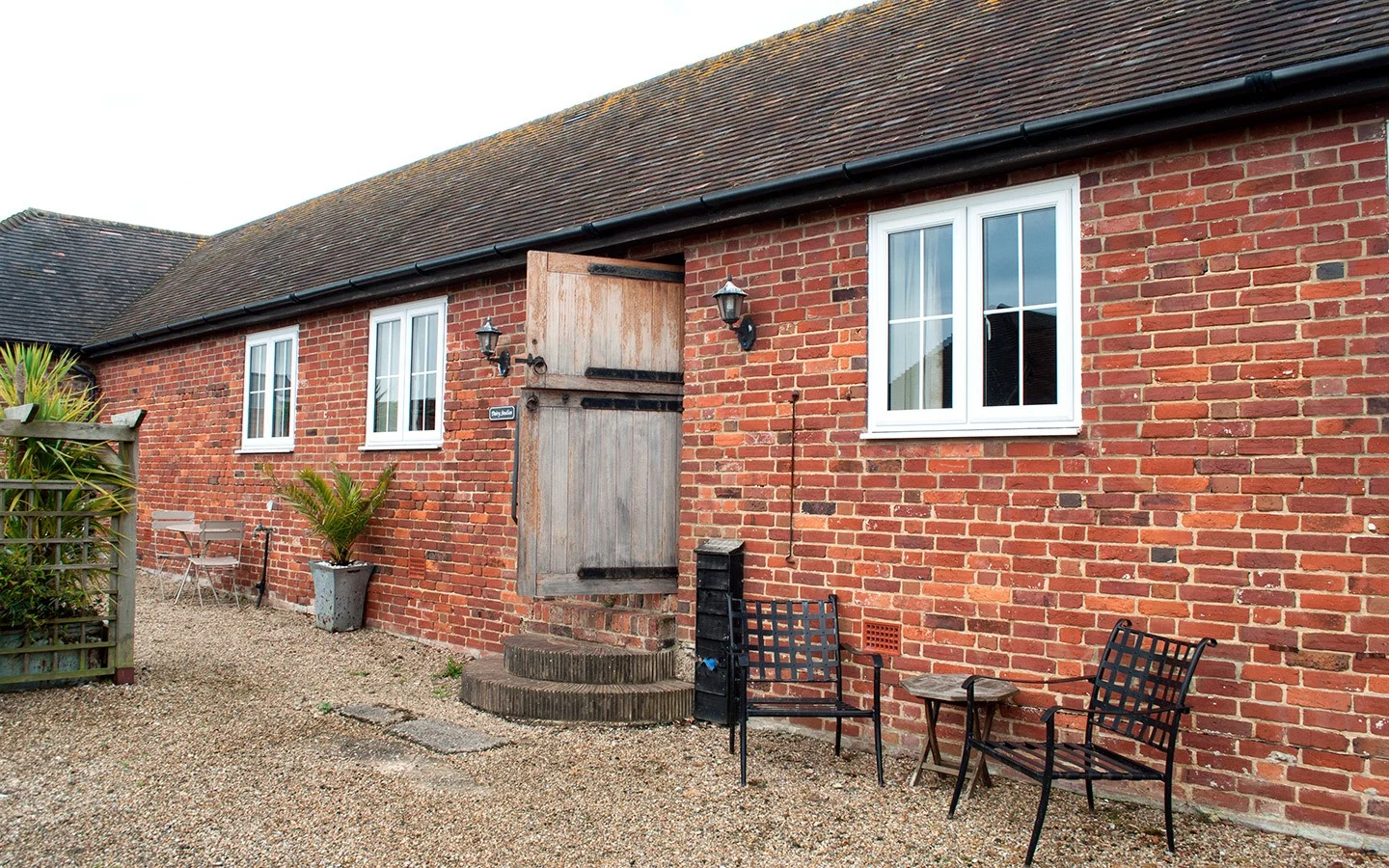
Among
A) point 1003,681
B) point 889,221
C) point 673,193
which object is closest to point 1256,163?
point 889,221

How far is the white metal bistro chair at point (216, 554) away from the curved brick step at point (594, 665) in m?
5.90

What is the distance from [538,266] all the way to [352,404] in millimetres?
4521

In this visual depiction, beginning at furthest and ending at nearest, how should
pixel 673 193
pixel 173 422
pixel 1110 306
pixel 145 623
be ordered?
pixel 173 422, pixel 145 623, pixel 673 193, pixel 1110 306

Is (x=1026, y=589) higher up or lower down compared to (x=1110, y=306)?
lower down

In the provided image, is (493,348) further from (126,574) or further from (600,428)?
(126,574)

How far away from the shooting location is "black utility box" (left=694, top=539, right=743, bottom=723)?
6621 mm

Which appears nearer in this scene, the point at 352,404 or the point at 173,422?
the point at 352,404

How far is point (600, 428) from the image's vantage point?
719 cm

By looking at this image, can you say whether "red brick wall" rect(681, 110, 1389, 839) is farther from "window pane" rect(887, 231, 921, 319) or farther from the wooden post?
the wooden post

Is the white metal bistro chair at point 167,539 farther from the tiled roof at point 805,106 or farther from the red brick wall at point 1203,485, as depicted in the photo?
the red brick wall at point 1203,485

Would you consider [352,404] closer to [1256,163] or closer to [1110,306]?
[1110,306]

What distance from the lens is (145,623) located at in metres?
10.1

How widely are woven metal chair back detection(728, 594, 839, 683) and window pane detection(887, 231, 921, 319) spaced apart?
6.08 feet

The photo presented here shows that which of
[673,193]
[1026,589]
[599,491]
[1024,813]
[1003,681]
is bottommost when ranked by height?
[1024,813]
